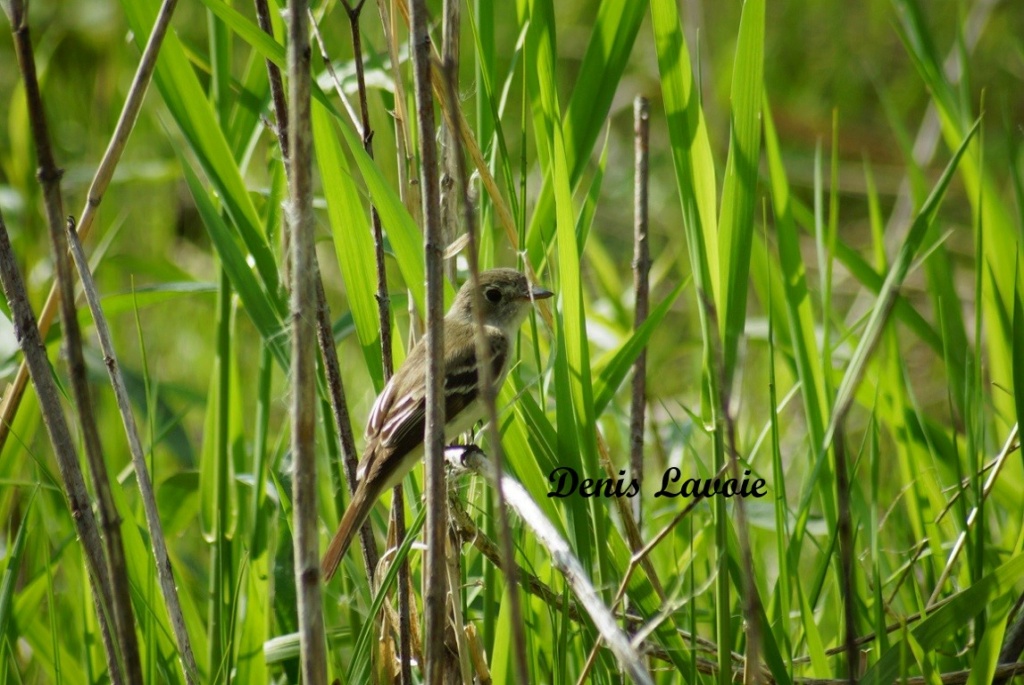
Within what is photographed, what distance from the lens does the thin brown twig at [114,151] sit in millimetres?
2018

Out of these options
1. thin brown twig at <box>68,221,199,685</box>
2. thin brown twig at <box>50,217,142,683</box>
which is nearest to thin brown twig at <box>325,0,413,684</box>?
thin brown twig at <box>68,221,199,685</box>

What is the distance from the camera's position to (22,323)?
1.98 m

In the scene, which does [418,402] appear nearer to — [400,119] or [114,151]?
[400,119]

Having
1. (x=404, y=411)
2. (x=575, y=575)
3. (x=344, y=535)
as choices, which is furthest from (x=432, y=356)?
(x=404, y=411)

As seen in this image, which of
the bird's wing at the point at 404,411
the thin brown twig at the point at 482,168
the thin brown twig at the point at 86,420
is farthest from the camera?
the bird's wing at the point at 404,411

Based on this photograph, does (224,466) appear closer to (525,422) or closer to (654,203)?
(525,422)

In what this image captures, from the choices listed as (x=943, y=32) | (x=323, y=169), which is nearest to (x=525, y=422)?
(x=323, y=169)

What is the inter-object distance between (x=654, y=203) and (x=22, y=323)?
501 cm

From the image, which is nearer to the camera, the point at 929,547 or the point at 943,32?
the point at 929,547

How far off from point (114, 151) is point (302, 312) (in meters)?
0.87

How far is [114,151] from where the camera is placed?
2162mm

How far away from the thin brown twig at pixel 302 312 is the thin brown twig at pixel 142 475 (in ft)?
2.11

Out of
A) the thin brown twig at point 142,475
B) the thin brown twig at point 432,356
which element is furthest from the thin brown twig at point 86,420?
the thin brown twig at point 142,475

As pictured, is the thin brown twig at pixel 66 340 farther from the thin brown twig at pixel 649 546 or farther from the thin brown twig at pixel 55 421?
the thin brown twig at pixel 649 546
